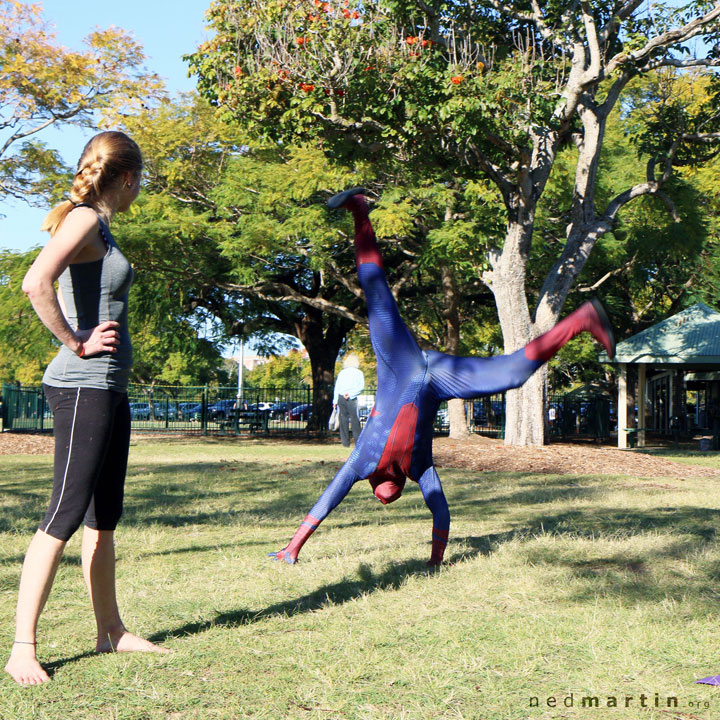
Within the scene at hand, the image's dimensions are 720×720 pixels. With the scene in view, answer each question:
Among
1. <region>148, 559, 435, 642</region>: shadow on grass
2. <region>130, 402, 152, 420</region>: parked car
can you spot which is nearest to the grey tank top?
<region>148, 559, 435, 642</region>: shadow on grass

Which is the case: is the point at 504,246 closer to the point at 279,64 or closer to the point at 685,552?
the point at 279,64

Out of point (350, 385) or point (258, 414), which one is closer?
point (350, 385)

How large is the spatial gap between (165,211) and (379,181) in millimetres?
5655

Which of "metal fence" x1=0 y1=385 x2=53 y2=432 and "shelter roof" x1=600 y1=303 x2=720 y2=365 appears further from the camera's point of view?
"metal fence" x1=0 y1=385 x2=53 y2=432

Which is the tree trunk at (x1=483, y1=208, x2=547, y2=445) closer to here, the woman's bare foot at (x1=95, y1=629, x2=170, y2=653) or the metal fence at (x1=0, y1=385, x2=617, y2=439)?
the metal fence at (x1=0, y1=385, x2=617, y2=439)

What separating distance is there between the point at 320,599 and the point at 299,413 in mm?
29226

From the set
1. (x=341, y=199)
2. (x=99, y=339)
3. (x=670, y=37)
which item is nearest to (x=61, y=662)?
(x=99, y=339)

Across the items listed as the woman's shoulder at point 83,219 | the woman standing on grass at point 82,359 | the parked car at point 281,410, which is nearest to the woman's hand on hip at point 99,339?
the woman standing on grass at point 82,359

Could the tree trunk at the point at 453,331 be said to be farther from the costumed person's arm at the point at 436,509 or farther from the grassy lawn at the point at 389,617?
the costumed person's arm at the point at 436,509

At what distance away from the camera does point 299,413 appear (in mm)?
33844

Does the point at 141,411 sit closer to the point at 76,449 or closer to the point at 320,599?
the point at 320,599

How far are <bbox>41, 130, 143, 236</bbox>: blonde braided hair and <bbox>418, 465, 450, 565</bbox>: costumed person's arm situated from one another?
285cm

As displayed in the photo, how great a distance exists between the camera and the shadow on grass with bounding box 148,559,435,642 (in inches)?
163

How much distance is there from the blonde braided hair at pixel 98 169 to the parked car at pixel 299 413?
2688cm
